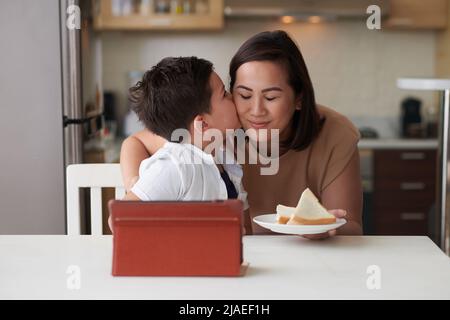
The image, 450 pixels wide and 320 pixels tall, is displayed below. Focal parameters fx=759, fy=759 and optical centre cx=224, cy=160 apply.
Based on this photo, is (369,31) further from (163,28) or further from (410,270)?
(410,270)

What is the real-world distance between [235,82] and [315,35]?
2.63m

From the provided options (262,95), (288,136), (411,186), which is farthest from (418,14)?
(262,95)

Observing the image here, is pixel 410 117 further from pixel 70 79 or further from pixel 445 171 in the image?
pixel 70 79

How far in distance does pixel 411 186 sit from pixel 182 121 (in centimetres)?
273

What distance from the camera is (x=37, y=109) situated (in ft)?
8.90

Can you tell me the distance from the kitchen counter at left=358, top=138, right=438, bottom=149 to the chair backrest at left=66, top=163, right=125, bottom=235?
87.8 inches

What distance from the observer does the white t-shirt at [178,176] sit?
1452 millimetres

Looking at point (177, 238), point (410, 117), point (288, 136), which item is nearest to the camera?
point (177, 238)

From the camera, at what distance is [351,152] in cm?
196

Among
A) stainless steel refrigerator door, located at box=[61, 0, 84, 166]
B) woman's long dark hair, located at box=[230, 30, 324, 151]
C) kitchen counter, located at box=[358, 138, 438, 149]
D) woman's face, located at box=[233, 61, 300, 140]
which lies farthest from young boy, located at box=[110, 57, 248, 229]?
kitchen counter, located at box=[358, 138, 438, 149]

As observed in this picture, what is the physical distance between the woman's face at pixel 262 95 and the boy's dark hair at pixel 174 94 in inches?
8.3

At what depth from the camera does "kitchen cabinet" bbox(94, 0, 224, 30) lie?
407 centimetres

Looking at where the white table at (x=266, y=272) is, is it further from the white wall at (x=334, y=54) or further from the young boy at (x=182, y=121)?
the white wall at (x=334, y=54)

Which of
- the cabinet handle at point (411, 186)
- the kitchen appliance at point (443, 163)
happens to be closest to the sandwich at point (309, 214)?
the kitchen appliance at point (443, 163)
